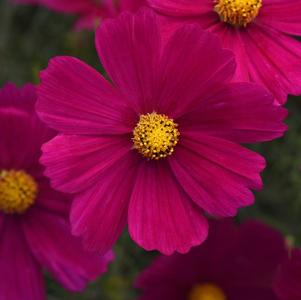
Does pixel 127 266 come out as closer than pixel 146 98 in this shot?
No

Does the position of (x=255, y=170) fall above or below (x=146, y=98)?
below

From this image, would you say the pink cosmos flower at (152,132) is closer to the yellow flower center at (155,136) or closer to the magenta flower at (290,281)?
the yellow flower center at (155,136)

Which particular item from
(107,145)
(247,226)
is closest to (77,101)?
(107,145)

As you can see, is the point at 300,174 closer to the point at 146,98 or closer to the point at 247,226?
the point at 247,226

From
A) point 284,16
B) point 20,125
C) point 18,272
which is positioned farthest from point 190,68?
Result: point 18,272

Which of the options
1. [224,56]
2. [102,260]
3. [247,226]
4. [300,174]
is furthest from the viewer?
[300,174]

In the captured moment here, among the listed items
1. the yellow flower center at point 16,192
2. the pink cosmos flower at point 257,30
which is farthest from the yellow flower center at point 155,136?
the yellow flower center at point 16,192

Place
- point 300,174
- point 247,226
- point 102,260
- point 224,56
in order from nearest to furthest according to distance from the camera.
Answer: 1. point 224,56
2. point 102,260
3. point 247,226
4. point 300,174
